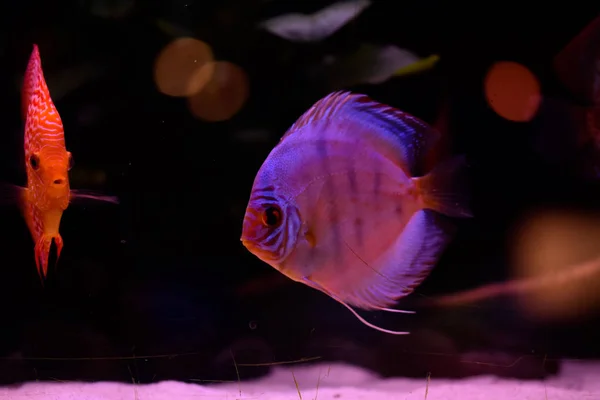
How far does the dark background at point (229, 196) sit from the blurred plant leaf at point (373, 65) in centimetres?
4

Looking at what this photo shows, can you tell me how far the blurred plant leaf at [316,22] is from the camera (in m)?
1.84

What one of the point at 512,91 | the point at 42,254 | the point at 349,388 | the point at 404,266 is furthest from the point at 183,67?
the point at 349,388

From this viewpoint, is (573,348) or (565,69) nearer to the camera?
(565,69)

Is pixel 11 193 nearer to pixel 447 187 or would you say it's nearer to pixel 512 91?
pixel 447 187

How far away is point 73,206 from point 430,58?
1.55m

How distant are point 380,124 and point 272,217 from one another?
0.52 metres

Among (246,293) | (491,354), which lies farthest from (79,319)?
(491,354)

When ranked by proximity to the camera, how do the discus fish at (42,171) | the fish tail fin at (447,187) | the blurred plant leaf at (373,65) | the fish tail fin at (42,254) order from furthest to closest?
1. the fish tail fin at (42,254)
2. the discus fish at (42,171)
3. the blurred plant leaf at (373,65)
4. the fish tail fin at (447,187)

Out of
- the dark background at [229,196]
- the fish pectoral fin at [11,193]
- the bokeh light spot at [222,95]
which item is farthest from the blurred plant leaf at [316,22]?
the fish pectoral fin at [11,193]

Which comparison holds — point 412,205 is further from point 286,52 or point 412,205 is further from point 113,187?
point 113,187

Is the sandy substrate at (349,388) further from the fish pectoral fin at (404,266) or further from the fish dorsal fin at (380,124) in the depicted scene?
the fish dorsal fin at (380,124)

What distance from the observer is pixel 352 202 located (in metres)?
1.65

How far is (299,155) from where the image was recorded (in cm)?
170

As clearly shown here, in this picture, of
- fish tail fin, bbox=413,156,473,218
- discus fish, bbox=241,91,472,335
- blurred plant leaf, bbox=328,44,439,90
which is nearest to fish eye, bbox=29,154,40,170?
discus fish, bbox=241,91,472,335
